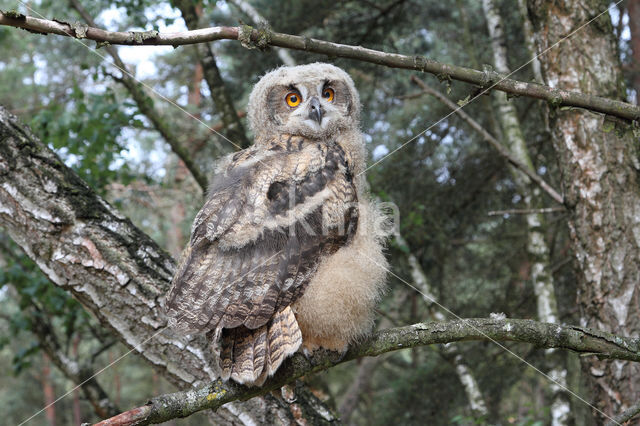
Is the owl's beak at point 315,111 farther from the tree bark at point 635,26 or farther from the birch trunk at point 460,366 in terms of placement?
the tree bark at point 635,26

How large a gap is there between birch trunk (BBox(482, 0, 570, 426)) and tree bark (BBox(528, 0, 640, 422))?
121 cm

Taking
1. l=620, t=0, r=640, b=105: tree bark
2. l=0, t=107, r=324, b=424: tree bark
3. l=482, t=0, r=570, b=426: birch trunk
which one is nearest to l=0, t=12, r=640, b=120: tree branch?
l=0, t=107, r=324, b=424: tree bark

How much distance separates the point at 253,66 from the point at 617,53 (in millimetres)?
4681

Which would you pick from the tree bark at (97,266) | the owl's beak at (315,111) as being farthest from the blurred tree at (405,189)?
the owl's beak at (315,111)

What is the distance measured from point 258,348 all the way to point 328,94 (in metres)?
1.86

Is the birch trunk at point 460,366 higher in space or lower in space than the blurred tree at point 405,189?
lower

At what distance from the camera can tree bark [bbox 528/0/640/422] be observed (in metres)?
3.56

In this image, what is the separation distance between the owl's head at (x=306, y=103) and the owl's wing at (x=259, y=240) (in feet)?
1.44

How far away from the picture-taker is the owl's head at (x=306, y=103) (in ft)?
10.9

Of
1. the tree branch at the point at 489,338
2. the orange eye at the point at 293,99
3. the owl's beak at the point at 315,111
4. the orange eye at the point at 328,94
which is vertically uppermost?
the orange eye at the point at 293,99

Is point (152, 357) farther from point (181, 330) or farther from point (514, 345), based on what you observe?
point (514, 345)

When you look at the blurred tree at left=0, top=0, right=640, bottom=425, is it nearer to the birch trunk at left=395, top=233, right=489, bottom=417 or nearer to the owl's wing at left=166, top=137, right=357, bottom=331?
the birch trunk at left=395, top=233, right=489, bottom=417

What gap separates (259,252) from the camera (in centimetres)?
257

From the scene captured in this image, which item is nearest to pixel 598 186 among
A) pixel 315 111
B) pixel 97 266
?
pixel 315 111
